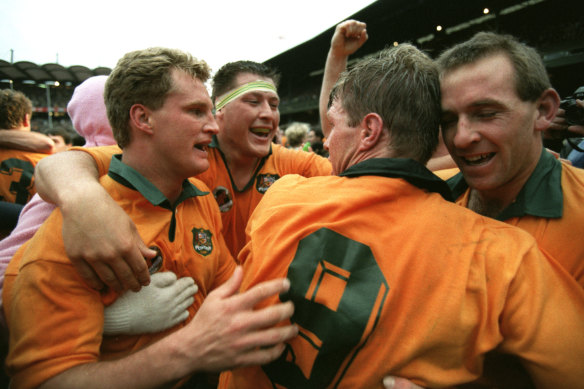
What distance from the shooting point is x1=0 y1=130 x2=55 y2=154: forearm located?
3.20 m

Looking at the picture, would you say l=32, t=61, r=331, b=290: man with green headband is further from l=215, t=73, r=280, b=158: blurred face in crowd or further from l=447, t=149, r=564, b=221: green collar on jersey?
l=447, t=149, r=564, b=221: green collar on jersey

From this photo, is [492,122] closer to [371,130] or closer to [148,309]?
[371,130]

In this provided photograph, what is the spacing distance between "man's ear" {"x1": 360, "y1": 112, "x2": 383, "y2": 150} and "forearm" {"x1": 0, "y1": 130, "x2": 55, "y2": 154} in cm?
363

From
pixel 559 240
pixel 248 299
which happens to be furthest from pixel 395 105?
pixel 248 299

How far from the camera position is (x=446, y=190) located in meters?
1.34

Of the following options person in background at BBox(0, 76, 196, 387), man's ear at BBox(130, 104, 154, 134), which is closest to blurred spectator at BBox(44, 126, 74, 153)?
person in background at BBox(0, 76, 196, 387)

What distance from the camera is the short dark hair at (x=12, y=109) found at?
3240 mm

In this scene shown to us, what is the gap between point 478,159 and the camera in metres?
1.54

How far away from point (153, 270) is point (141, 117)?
0.88 meters

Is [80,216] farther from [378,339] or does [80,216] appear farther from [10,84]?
[10,84]

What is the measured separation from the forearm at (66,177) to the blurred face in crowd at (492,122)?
5.65 feet

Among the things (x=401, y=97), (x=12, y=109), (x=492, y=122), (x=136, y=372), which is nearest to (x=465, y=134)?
(x=492, y=122)

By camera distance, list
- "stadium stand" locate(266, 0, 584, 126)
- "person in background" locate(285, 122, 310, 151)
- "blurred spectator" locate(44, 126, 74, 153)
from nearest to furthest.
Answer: "blurred spectator" locate(44, 126, 74, 153)
"person in background" locate(285, 122, 310, 151)
"stadium stand" locate(266, 0, 584, 126)

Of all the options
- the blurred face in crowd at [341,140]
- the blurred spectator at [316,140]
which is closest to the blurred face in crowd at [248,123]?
the blurred face in crowd at [341,140]
